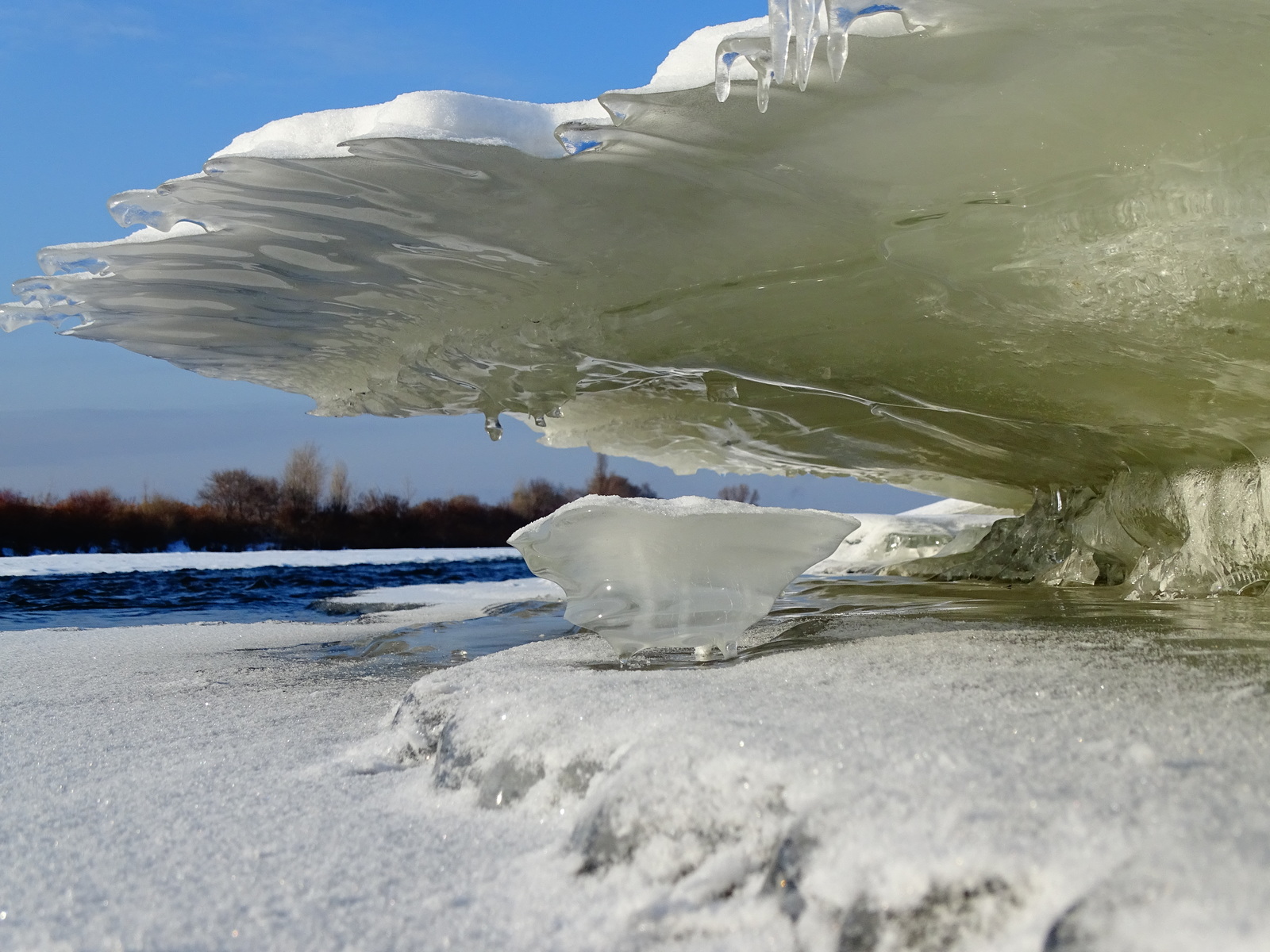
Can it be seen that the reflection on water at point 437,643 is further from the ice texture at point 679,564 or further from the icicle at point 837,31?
the icicle at point 837,31

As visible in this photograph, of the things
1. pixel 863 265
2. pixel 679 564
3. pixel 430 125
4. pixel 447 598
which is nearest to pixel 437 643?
pixel 679 564

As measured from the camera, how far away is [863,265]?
2602mm

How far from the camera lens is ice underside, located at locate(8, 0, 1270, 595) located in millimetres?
1898

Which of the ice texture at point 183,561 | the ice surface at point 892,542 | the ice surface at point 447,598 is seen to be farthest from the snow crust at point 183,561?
the ice surface at point 892,542

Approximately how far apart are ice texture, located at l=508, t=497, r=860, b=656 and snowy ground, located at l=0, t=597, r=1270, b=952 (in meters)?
0.38

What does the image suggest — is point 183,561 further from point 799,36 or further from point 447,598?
point 799,36

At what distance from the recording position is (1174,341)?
2.39m

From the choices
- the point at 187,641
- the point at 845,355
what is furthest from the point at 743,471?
the point at 187,641

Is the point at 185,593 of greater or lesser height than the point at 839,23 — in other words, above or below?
below

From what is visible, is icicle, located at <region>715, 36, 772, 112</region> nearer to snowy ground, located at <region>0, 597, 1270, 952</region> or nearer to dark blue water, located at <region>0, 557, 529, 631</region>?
snowy ground, located at <region>0, 597, 1270, 952</region>

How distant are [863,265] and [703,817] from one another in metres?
1.96

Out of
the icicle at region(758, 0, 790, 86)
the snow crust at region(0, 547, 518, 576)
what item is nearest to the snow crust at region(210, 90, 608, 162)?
the icicle at region(758, 0, 790, 86)

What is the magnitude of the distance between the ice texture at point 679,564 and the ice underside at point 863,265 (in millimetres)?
860

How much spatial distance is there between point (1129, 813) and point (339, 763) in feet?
4.01
